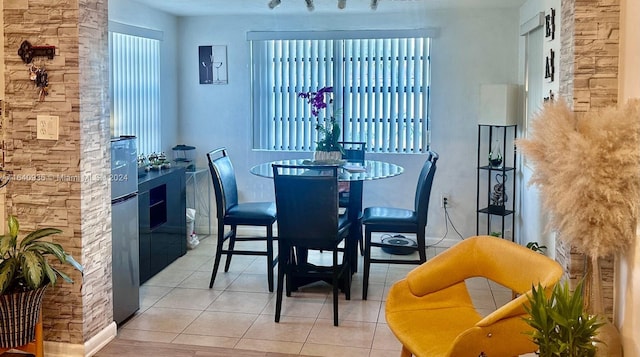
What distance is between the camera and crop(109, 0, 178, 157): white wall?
555 cm

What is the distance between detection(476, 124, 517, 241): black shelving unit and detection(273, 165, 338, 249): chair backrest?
81.5 inches

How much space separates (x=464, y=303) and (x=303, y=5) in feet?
11.0

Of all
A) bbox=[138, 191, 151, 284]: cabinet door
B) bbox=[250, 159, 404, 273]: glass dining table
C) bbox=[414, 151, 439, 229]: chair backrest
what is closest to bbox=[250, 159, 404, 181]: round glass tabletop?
bbox=[250, 159, 404, 273]: glass dining table

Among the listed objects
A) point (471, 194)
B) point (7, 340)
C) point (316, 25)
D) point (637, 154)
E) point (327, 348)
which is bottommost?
point (327, 348)

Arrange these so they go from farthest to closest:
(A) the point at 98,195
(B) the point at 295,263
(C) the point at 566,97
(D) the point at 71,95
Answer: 1. (B) the point at 295,263
2. (A) the point at 98,195
3. (D) the point at 71,95
4. (C) the point at 566,97

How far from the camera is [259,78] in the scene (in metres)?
6.11

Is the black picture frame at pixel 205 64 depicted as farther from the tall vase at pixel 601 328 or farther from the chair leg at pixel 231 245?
the tall vase at pixel 601 328

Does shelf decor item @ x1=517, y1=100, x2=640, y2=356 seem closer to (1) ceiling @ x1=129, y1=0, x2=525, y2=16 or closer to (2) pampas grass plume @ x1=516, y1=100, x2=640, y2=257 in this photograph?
(2) pampas grass plume @ x1=516, y1=100, x2=640, y2=257

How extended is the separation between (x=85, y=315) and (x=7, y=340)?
402 millimetres

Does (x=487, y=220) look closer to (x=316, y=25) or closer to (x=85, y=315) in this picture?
(x=316, y=25)

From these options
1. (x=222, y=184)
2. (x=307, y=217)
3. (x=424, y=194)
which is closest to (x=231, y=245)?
(x=222, y=184)

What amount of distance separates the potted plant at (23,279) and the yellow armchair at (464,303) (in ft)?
5.32

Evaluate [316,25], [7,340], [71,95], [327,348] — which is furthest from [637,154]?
[316,25]

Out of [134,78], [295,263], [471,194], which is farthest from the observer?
[471,194]
